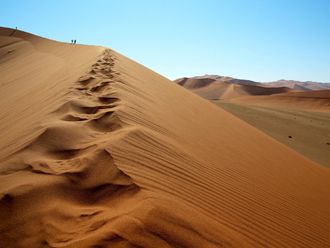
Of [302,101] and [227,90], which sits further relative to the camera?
[227,90]

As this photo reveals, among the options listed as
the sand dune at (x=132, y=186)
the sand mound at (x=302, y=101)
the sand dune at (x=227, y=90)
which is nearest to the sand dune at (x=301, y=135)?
the sand dune at (x=132, y=186)

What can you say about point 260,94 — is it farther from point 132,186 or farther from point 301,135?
point 132,186

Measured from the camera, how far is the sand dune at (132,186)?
76.2 inches

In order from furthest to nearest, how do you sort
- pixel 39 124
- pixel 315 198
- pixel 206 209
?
pixel 315 198
pixel 39 124
pixel 206 209

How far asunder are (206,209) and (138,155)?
2.62 feet

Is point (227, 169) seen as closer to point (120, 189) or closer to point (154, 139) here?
point (154, 139)

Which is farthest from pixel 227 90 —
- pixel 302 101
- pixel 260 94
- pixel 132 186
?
pixel 132 186

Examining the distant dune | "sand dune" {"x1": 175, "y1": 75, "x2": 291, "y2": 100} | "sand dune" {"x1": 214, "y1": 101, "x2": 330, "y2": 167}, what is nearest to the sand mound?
the distant dune

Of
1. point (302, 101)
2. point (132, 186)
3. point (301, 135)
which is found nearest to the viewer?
point (132, 186)

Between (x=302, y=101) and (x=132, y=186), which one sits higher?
(x=132, y=186)

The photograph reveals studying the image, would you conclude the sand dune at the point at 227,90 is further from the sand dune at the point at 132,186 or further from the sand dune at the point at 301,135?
the sand dune at the point at 132,186

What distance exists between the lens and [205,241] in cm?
200

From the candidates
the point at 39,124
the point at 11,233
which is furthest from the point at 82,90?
the point at 11,233

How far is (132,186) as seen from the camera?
2346 mm
